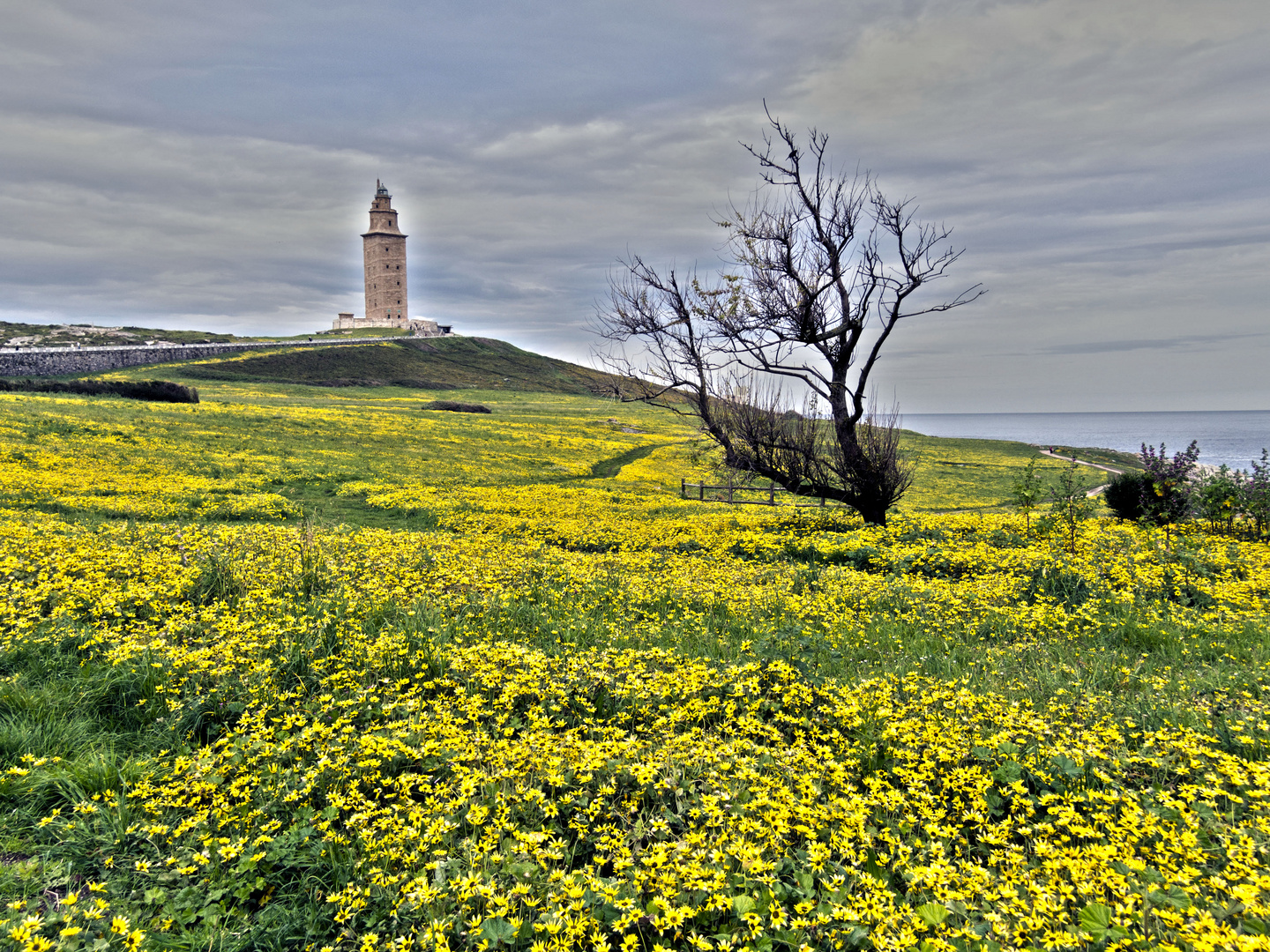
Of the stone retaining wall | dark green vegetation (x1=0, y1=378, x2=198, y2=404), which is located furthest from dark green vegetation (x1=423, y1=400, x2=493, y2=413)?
the stone retaining wall

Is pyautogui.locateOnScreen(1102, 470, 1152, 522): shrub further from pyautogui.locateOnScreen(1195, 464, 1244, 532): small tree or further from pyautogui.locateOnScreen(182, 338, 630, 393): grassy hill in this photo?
pyautogui.locateOnScreen(182, 338, 630, 393): grassy hill

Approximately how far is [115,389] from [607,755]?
5389cm

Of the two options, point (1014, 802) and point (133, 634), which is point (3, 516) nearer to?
point (133, 634)

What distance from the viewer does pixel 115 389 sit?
43.2 metres

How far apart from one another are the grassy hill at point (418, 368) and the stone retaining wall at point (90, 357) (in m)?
4.42

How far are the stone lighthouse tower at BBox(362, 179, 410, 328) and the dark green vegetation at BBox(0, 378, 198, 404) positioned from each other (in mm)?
101493

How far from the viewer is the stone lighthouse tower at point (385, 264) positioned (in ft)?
451

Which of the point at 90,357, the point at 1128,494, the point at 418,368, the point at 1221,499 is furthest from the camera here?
the point at 418,368

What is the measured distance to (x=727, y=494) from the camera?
107 ft

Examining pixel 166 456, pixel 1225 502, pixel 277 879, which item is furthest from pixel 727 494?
pixel 277 879

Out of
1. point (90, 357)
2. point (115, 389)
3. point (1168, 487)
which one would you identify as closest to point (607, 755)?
point (1168, 487)

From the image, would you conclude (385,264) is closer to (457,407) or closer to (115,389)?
(457,407)

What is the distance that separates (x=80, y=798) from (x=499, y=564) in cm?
703

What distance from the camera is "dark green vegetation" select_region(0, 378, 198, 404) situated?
41.3 metres
